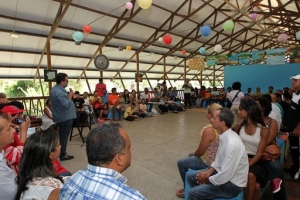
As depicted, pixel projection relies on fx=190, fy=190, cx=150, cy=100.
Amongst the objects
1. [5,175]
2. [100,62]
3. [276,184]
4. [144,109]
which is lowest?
[276,184]

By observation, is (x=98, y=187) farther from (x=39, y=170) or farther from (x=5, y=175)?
(x=5, y=175)

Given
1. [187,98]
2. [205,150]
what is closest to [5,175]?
[205,150]

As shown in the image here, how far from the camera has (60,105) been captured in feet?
9.52

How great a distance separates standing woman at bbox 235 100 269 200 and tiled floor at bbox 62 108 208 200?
33.2 inches

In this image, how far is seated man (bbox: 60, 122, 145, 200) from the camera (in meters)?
0.61

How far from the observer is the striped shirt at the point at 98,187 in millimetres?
606

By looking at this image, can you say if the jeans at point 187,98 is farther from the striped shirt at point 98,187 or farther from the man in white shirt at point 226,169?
the striped shirt at point 98,187

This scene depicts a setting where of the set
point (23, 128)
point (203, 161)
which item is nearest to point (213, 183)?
point (203, 161)

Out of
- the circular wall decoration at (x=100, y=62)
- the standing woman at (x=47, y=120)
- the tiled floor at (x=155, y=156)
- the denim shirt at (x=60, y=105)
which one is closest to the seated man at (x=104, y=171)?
the tiled floor at (x=155, y=156)

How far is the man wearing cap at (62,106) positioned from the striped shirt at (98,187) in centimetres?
239

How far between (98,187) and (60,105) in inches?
102

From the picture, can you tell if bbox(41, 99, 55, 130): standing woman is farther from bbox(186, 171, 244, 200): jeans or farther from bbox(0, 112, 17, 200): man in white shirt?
bbox(186, 171, 244, 200): jeans

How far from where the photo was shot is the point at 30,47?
7.79m

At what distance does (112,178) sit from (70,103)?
257 centimetres
